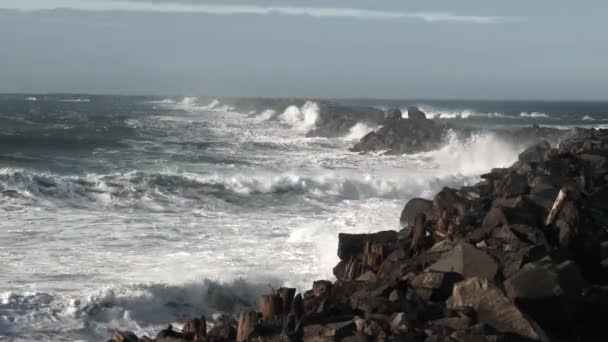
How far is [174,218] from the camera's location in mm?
16797

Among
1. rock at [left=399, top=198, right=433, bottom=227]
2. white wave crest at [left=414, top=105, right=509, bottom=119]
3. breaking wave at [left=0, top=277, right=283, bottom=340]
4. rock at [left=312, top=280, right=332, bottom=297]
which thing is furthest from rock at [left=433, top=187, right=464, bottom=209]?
white wave crest at [left=414, top=105, right=509, bottom=119]

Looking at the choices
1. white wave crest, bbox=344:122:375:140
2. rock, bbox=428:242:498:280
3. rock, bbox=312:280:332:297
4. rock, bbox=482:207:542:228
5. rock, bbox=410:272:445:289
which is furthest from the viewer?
white wave crest, bbox=344:122:375:140

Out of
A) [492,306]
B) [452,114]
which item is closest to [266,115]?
[452,114]

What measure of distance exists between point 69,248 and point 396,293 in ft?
24.0

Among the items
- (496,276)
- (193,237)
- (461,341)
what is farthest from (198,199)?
(461,341)

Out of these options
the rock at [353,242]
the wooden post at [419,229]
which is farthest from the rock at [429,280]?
the rock at [353,242]

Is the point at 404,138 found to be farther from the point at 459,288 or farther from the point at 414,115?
the point at 459,288

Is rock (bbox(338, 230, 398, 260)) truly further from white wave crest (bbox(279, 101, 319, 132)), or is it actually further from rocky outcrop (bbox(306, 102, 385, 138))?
white wave crest (bbox(279, 101, 319, 132))

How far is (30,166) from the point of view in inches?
1053

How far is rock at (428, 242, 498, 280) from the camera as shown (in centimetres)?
778

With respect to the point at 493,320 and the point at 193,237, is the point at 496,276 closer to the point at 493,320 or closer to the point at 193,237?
the point at 493,320

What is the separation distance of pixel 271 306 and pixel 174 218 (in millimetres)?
9673

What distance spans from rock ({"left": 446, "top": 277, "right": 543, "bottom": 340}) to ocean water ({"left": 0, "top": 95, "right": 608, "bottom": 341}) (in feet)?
12.5

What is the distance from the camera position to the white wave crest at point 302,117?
53656mm
